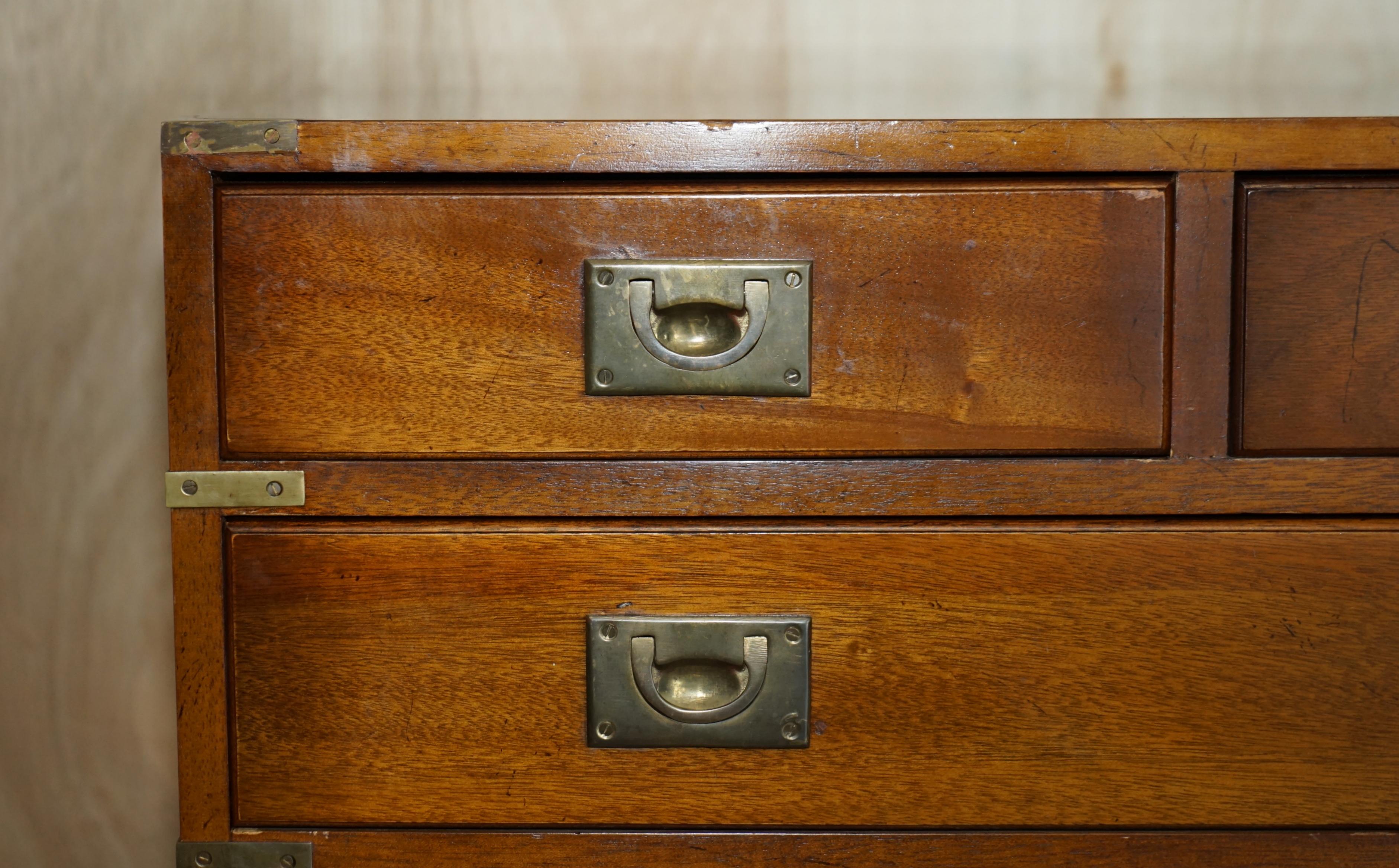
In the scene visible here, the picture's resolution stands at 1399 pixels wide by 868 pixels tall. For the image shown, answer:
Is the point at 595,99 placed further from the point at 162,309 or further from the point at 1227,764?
the point at 1227,764

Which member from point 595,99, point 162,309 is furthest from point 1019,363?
point 162,309

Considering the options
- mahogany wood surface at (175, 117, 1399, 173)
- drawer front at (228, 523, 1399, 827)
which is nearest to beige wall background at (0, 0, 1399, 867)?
mahogany wood surface at (175, 117, 1399, 173)

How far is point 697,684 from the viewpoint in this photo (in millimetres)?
551

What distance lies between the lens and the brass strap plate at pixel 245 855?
1.79 feet

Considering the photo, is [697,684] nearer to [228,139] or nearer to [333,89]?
[228,139]

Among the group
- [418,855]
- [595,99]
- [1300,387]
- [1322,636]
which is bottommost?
[418,855]

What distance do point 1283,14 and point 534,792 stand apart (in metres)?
0.95

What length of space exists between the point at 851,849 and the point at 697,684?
0.14 metres

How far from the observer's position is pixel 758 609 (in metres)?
0.54

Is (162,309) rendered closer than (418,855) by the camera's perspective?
No

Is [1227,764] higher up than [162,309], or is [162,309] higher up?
[162,309]

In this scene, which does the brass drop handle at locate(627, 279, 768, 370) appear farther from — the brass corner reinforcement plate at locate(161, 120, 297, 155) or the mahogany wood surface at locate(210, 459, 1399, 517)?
the brass corner reinforcement plate at locate(161, 120, 297, 155)

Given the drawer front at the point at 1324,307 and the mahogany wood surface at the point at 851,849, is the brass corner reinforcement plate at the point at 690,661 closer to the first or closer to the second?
the mahogany wood surface at the point at 851,849

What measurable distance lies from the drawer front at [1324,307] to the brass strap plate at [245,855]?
0.63m
